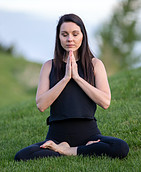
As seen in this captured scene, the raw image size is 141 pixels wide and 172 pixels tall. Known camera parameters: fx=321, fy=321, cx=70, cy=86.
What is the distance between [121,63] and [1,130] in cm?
2625

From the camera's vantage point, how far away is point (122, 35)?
31828 mm

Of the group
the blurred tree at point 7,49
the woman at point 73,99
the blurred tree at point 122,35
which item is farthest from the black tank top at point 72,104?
the blurred tree at point 7,49

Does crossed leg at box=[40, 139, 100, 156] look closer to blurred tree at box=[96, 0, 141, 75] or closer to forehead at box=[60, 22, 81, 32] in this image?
forehead at box=[60, 22, 81, 32]

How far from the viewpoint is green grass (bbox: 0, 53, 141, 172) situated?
12.0 ft

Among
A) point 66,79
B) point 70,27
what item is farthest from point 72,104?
point 70,27

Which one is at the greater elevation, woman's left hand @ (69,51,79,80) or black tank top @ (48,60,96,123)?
woman's left hand @ (69,51,79,80)

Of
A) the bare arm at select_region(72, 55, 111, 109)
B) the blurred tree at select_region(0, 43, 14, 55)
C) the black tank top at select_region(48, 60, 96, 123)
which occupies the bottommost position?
the blurred tree at select_region(0, 43, 14, 55)

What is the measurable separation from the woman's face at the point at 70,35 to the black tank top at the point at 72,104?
0.41 m

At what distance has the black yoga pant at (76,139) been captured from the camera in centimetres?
393

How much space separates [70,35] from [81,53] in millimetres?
297

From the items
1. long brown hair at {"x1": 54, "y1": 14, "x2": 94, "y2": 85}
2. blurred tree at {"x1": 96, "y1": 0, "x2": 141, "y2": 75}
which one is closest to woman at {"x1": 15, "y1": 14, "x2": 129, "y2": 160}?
long brown hair at {"x1": 54, "y1": 14, "x2": 94, "y2": 85}

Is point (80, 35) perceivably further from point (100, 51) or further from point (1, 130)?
point (100, 51)

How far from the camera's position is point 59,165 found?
3.74 m

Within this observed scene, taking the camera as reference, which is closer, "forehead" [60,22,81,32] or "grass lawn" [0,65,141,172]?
"grass lawn" [0,65,141,172]
